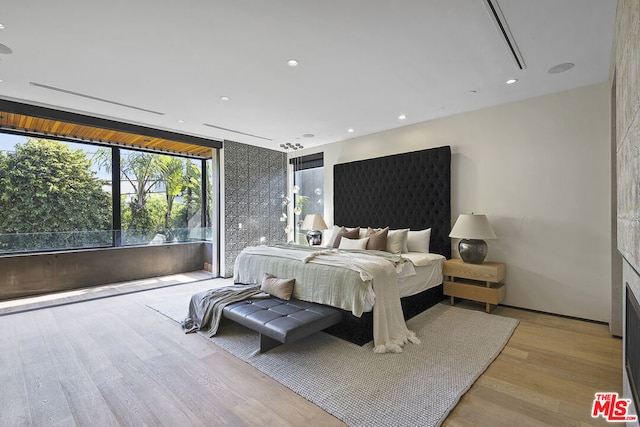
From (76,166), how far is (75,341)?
3763mm

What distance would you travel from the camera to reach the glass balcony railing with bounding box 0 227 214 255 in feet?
15.0

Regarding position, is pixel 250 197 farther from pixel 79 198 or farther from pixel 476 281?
pixel 476 281

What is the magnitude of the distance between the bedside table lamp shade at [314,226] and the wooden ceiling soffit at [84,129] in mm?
2333

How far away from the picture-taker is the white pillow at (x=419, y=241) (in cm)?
438

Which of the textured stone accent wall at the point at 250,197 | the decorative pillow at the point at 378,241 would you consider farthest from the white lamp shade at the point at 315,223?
the decorative pillow at the point at 378,241

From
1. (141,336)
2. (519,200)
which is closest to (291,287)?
(141,336)

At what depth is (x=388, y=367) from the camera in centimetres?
246

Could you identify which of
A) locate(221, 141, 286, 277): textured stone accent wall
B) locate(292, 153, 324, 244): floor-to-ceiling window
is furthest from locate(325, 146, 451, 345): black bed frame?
locate(221, 141, 286, 277): textured stone accent wall

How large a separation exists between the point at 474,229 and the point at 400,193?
1.41 m

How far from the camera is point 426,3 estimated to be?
6.76 ft

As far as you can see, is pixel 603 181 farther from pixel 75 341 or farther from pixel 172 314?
pixel 75 341

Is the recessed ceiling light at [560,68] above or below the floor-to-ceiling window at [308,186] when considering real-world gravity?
above

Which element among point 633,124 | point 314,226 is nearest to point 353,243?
point 314,226
